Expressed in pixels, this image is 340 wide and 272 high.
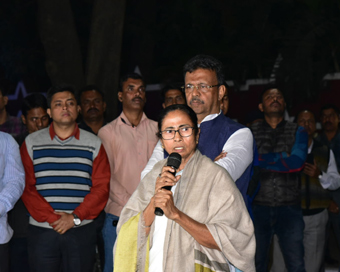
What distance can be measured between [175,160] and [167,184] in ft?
0.54

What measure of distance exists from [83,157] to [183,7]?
6640 millimetres

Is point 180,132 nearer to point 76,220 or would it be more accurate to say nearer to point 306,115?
point 76,220

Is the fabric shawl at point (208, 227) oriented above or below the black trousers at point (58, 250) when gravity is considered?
above

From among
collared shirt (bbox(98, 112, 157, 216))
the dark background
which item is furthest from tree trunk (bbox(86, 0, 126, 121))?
collared shirt (bbox(98, 112, 157, 216))

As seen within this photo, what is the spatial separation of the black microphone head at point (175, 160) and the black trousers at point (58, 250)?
89.8 inches

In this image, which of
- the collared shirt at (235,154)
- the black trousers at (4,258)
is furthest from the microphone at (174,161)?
the black trousers at (4,258)

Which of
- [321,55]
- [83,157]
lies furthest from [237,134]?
[321,55]

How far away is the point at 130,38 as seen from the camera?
40.9 ft

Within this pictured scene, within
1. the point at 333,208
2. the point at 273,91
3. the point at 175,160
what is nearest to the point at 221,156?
the point at 175,160

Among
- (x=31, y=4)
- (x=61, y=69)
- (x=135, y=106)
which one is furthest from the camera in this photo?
(x=31, y=4)

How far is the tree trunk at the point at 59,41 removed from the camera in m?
8.41

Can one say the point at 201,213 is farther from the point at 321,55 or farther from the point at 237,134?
the point at 321,55

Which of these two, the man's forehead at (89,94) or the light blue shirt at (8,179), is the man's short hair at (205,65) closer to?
the light blue shirt at (8,179)

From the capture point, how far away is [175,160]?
306 centimetres
